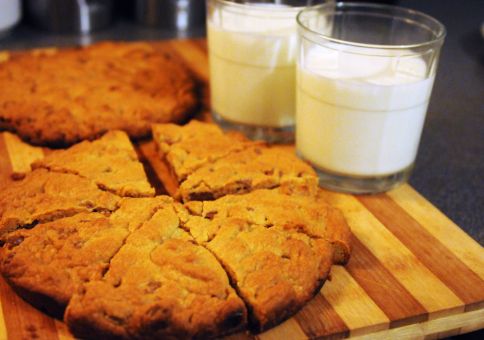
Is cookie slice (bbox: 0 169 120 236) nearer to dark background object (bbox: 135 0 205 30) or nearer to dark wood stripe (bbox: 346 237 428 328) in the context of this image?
dark wood stripe (bbox: 346 237 428 328)

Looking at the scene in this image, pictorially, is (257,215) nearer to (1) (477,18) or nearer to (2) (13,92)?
(2) (13,92)

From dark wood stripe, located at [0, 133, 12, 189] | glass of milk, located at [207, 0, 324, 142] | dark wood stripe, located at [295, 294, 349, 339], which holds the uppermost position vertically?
glass of milk, located at [207, 0, 324, 142]

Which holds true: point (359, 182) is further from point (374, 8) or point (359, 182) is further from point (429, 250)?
point (374, 8)

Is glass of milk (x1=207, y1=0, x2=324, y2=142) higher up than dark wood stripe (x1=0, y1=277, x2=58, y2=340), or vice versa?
glass of milk (x1=207, y1=0, x2=324, y2=142)

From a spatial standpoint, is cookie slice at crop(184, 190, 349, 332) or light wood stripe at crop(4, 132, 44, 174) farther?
light wood stripe at crop(4, 132, 44, 174)

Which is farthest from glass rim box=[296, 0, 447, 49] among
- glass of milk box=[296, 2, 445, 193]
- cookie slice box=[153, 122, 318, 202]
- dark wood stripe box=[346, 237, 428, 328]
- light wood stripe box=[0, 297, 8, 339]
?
light wood stripe box=[0, 297, 8, 339]

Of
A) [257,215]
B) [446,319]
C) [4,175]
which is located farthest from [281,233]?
[4,175]
